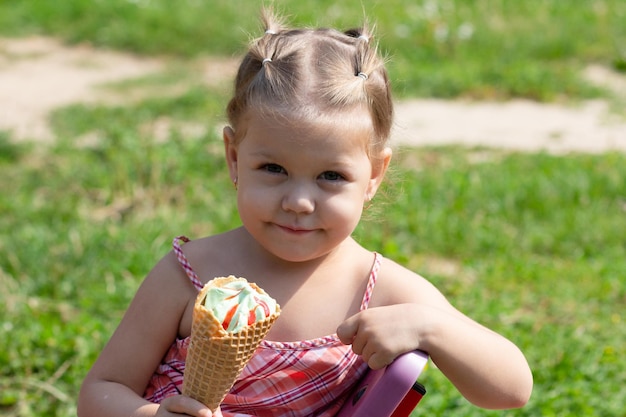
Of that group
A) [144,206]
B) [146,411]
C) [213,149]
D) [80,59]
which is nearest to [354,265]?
[146,411]

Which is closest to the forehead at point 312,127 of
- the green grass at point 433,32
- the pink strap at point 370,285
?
the pink strap at point 370,285

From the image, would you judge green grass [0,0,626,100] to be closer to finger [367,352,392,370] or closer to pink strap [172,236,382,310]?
pink strap [172,236,382,310]

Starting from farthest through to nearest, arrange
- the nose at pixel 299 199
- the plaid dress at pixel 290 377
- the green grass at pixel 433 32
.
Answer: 1. the green grass at pixel 433 32
2. the plaid dress at pixel 290 377
3. the nose at pixel 299 199

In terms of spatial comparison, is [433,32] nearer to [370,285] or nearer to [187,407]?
[370,285]

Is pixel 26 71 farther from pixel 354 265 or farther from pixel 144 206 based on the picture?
pixel 354 265

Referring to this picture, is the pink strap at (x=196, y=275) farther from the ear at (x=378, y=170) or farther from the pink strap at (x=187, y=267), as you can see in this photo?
the ear at (x=378, y=170)

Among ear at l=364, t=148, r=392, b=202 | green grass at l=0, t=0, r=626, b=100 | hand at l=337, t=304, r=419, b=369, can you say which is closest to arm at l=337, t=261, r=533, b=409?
hand at l=337, t=304, r=419, b=369

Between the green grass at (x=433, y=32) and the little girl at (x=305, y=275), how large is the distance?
4.62 metres

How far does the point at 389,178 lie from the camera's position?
102 inches

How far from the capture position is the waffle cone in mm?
1828

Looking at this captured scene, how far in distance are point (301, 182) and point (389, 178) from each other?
52 centimetres

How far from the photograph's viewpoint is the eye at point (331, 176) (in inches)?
84.1

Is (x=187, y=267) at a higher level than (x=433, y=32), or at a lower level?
higher

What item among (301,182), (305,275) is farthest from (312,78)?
(305,275)
